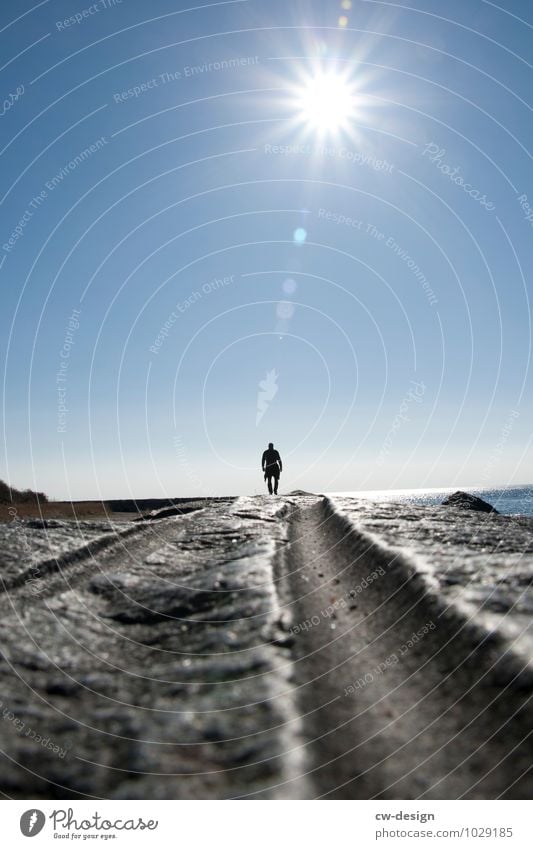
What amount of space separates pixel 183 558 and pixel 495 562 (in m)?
2.53

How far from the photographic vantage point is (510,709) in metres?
1.71

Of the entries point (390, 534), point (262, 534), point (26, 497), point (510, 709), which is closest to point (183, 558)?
point (262, 534)

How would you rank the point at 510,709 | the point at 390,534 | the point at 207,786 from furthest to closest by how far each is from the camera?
the point at 390,534 → the point at 510,709 → the point at 207,786

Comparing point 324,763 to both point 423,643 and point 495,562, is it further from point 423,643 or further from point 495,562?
point 495,562
